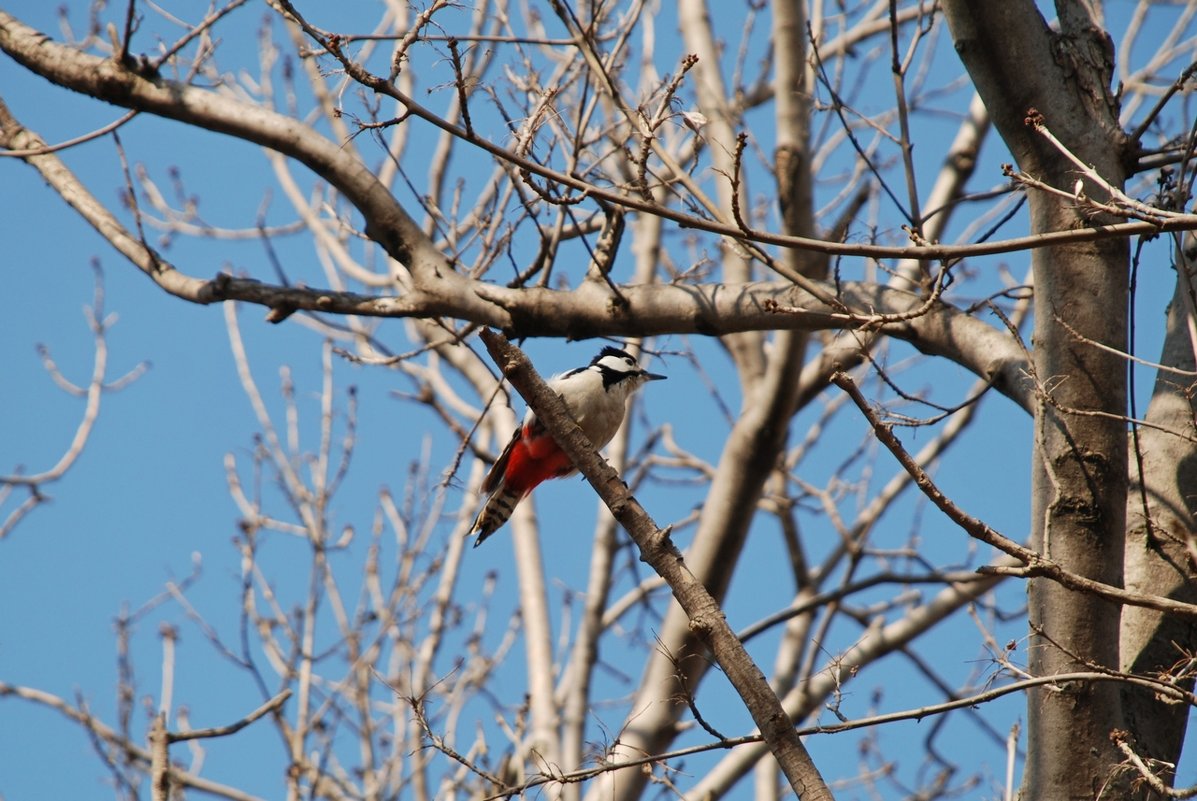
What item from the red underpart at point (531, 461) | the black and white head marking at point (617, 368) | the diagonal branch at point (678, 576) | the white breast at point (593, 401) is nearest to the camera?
the diagonal branch at point (678, 576)

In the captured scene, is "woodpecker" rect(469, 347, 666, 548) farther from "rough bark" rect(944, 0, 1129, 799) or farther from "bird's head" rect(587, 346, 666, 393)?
"rough bark" rect(944, 0, 1129, 799)

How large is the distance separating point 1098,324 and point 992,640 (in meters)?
0.96

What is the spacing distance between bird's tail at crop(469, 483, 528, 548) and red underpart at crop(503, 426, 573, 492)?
0.11 feet

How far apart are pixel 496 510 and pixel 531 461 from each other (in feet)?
1.21

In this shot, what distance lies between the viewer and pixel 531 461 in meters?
5.71

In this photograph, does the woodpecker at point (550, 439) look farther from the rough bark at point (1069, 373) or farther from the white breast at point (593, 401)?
the rough bark at point (1069, 373)

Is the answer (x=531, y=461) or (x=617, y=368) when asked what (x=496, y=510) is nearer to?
(x=531, y=461)

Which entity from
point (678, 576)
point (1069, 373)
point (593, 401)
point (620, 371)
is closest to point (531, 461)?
point (593, 401)

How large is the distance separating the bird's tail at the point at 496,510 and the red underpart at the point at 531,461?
3 centimetres

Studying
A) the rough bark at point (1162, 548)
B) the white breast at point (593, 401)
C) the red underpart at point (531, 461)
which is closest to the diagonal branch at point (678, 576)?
the rough bark at point (1162, 548)

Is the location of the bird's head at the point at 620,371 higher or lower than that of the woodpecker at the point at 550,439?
higher

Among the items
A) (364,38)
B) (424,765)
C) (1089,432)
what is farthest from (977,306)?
(424,765)

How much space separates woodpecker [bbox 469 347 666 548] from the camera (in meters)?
5.66

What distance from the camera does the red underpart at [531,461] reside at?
18.4ft
